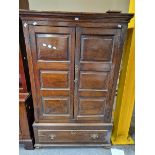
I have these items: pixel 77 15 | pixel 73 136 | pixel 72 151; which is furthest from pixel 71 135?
pixel 77 15

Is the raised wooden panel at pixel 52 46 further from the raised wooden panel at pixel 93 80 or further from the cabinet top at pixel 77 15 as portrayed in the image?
the raised wooden panel at pixel 93 80

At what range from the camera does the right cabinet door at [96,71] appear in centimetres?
153

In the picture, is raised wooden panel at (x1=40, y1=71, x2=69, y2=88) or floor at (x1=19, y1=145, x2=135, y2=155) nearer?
raised wooden panel at (x1=40, y1=71, x2=69, y2=88)

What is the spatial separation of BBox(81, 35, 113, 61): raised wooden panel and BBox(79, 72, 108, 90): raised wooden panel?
0.53ft

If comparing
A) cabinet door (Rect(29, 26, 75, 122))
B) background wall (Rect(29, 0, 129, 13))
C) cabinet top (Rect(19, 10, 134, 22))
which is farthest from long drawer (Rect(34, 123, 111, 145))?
background wall (Rect(29, 0, 129, 13))

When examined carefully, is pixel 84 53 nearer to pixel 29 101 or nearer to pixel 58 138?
pixel 29 101

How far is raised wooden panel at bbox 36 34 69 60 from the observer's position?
151cm

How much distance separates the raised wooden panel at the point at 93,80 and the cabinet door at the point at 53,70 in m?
0.12

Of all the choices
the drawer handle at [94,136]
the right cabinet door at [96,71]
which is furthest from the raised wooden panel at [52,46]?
the drawer handle at [94,136]

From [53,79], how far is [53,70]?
0.10 meters

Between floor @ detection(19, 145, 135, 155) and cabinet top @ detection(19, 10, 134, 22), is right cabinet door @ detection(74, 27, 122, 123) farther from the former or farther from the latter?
floor @ detection(19, 145, 135, 155)

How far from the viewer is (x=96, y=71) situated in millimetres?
1646

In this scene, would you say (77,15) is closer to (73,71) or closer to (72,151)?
(73,71)
